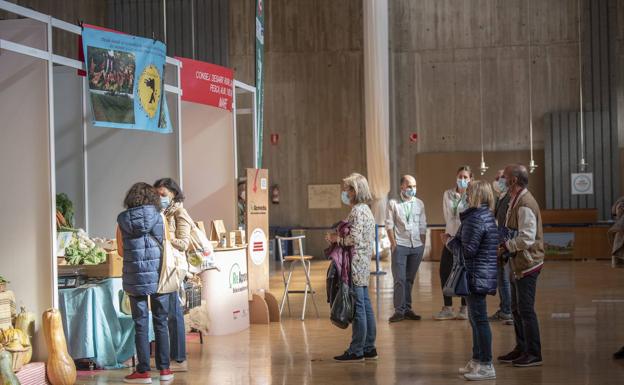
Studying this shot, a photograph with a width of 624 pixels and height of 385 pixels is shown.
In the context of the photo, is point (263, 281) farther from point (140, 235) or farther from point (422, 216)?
point (140, 235)

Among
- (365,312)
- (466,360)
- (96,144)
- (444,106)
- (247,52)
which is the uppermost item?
(247,52)

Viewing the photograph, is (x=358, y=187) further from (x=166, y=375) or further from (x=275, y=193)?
(x=275, y=193)

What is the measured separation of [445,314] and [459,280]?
297 centimetres

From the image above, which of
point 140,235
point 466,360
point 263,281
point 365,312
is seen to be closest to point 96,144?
point 263,281

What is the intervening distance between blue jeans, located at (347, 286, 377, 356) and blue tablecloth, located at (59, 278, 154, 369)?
1711 mm

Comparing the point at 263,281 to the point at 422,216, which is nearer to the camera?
the point at 422,216

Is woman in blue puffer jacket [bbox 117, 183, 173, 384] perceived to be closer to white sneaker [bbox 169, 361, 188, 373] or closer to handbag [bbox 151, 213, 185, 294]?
handbag [bbox 151, 213, 185, 294]

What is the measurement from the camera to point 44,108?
18.9ft

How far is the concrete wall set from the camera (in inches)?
227

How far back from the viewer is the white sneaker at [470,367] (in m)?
5.62

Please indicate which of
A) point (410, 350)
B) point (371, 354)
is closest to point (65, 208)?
point (371, 354)

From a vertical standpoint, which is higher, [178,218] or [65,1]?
[65,1]

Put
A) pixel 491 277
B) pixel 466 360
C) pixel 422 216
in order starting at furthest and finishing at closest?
pixel 422 216, pixel 466 360, pixel 491 277

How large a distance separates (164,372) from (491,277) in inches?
90.9
